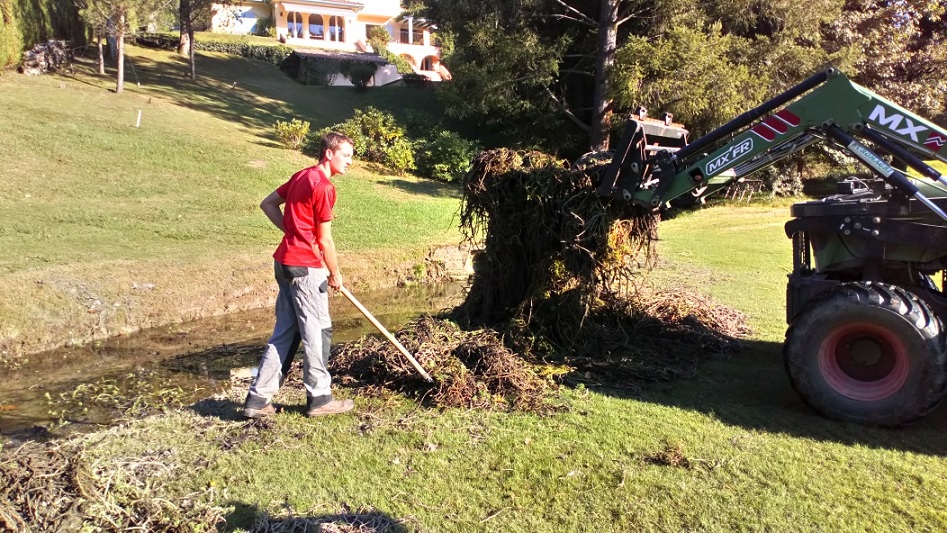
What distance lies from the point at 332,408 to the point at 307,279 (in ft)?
3.51

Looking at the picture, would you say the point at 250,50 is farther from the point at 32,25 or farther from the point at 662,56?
the point at 662,56

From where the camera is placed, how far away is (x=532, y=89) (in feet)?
76.5

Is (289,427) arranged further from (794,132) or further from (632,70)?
(632,70)

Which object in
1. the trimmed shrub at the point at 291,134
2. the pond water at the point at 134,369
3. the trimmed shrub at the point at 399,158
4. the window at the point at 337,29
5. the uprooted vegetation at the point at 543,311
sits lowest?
the pond water at the point at 134,369

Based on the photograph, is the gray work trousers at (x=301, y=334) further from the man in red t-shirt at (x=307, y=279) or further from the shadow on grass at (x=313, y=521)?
the shadow on grass at (x=313, y=521)

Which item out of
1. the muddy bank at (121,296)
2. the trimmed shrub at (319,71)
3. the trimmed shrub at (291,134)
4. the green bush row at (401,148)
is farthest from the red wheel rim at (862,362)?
the trimmed shrub at (319,71)

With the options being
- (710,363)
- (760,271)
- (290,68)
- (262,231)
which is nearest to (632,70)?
(760,271)

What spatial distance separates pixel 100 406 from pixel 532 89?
64.5ft

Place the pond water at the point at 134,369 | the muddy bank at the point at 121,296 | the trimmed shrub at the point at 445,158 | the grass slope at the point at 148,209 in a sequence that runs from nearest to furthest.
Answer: the pond water at the point at 134,369 → the muddy bank at the point at 121,296 → the grass slope at the point at 148,209 → the trimmed shrub at the point at 445,158

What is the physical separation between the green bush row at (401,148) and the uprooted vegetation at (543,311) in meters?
15.7

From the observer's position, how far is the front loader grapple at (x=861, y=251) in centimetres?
462

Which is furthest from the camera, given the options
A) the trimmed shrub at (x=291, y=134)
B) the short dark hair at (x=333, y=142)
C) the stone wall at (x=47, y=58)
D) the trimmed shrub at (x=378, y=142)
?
the stone wall at (x=47, y=58)

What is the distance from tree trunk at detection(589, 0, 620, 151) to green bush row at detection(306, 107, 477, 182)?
4417 millimetres

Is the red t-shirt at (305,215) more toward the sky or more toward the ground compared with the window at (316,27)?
more toward the ground
